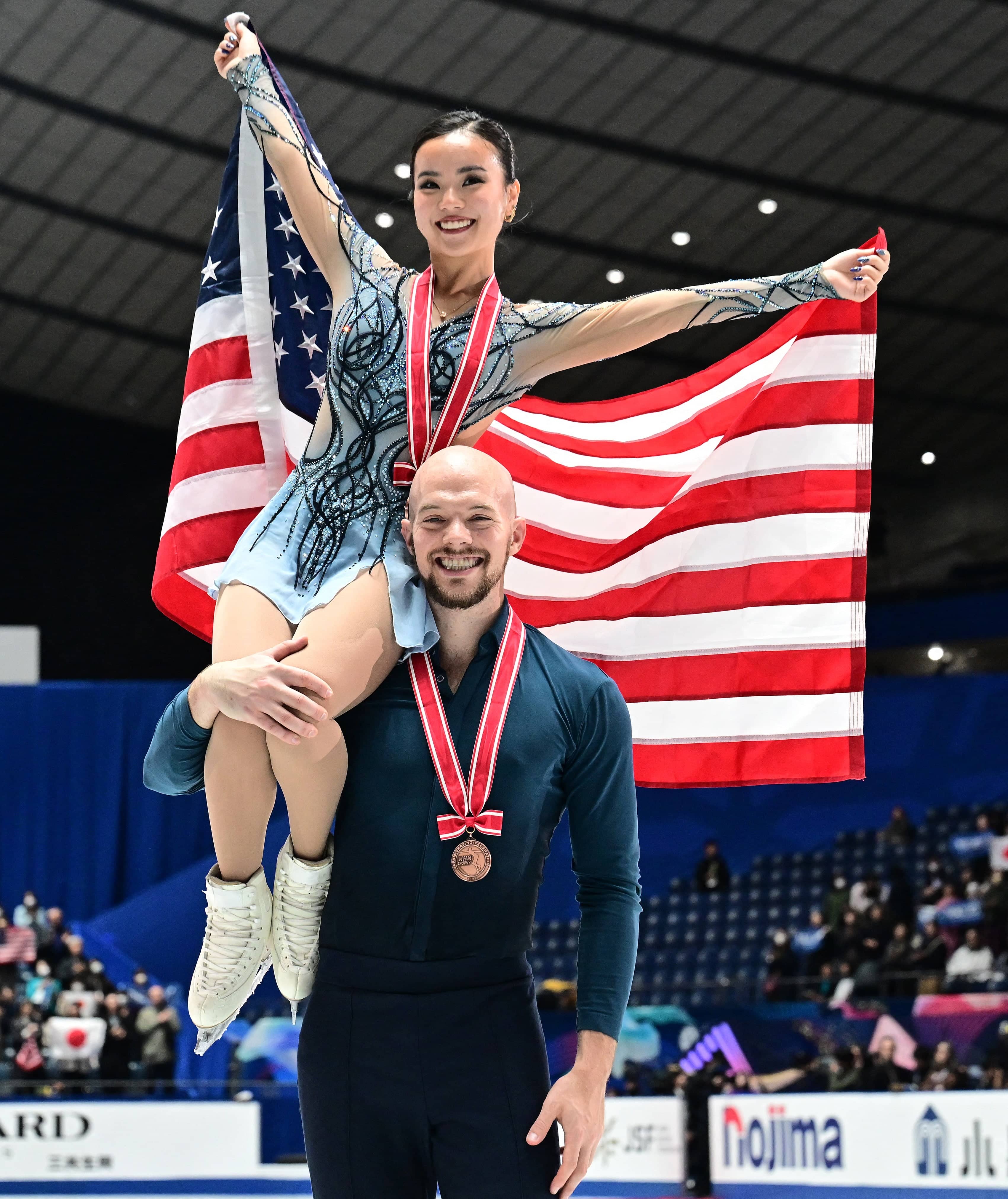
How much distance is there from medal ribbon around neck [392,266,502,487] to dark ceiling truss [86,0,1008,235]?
460 inches

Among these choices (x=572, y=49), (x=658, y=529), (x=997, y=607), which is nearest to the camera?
(x=658, y=529)

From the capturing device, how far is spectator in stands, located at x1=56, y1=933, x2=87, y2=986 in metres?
13.6

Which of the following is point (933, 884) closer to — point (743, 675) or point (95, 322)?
point (743, 675)

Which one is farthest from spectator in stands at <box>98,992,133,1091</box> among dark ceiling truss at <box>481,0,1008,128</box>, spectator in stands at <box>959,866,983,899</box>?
dark ceiling truss at <box>481,0,1008,128</box>

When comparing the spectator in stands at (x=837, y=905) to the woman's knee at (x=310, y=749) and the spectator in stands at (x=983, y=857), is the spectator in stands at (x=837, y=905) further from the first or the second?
the woman's knee at (x=310, y=749)

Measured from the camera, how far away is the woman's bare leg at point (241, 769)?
2492 millimetres

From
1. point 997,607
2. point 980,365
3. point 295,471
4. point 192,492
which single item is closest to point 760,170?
point 980,365

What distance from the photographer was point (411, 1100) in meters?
2.43

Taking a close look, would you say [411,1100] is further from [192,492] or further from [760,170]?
[760,170]

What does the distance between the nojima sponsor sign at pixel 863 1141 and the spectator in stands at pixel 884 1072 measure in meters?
0.29

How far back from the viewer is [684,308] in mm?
2900

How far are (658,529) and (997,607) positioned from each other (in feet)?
46.5

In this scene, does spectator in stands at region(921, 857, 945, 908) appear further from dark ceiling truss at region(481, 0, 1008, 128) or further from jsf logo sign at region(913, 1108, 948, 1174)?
dark ceiling truss at region(481, 0, 1008, 128)

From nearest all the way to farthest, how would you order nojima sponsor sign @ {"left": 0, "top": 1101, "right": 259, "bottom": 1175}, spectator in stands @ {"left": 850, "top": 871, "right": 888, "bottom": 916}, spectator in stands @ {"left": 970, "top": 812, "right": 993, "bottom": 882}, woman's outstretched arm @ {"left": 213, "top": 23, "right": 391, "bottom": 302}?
woman's outstretched arm @ {"left": 213, "top": 23, "right": 391, "bottom": 302}, nojima sponsor sign @ {"left": 0, "top": 1101, "right": 259, "bottom": 1175}, spectator in stands @ {"left": 850, "top": 871, "right": 888, "bottom": 916}, spectator in stands @ {"left": 970, "top": 812, "right": 993, "bottom": 882}
